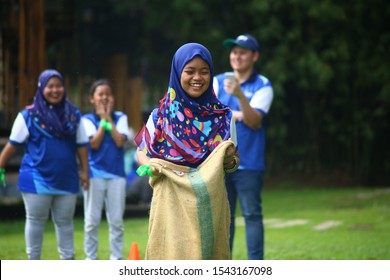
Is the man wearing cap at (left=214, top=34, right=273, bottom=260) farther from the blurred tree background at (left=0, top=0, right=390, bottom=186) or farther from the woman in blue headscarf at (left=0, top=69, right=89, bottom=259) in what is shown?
the blurred tree background at (left=0, top=0, right=390, bottom=186)

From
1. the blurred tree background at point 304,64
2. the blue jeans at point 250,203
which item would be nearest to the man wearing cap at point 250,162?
the blue jeans at point 250,203

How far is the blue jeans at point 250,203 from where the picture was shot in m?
7.31

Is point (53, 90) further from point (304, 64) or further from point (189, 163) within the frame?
point (304, 64)

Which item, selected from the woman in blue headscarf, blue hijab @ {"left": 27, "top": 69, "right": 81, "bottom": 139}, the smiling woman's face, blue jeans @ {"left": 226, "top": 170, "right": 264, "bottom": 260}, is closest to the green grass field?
the woman in blue headscarf

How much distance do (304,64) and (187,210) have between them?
14.3 meters

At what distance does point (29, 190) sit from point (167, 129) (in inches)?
99.5

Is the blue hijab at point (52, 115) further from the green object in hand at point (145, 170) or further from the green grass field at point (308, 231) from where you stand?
A: the green object in hand at point (145, 170)

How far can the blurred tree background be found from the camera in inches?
744

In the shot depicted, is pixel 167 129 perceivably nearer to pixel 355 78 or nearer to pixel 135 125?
pixel 135 125

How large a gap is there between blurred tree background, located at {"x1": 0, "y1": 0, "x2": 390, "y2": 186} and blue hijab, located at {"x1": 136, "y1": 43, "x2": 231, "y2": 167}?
41.1 ft
